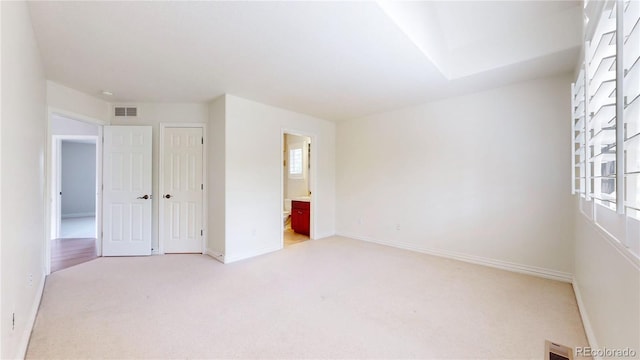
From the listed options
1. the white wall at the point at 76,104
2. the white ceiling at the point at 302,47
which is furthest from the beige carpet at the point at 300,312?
the white ceiling at the point at 302,47

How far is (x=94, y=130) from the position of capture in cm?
515

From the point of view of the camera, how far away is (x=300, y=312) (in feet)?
7.21

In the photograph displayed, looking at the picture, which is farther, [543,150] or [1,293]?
[543,150]

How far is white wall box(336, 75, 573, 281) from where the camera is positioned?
297 cm

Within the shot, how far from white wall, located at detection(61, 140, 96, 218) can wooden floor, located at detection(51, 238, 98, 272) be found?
359 centimetres

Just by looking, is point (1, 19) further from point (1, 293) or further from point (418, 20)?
point (418, 20)

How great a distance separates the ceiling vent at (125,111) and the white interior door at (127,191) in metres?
0.23

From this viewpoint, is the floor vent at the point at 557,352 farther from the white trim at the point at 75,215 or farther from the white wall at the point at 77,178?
the white wall at the point at 77,178

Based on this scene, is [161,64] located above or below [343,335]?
above

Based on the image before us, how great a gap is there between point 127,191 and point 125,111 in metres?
1.23

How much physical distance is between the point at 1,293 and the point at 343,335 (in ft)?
6.47

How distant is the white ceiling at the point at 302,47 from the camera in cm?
187

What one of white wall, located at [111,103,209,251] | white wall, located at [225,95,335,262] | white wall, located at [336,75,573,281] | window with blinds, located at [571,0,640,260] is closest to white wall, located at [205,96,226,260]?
white wall, located at [225,95,335,262]

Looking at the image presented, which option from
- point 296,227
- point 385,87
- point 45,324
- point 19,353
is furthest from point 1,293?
point 296,227
